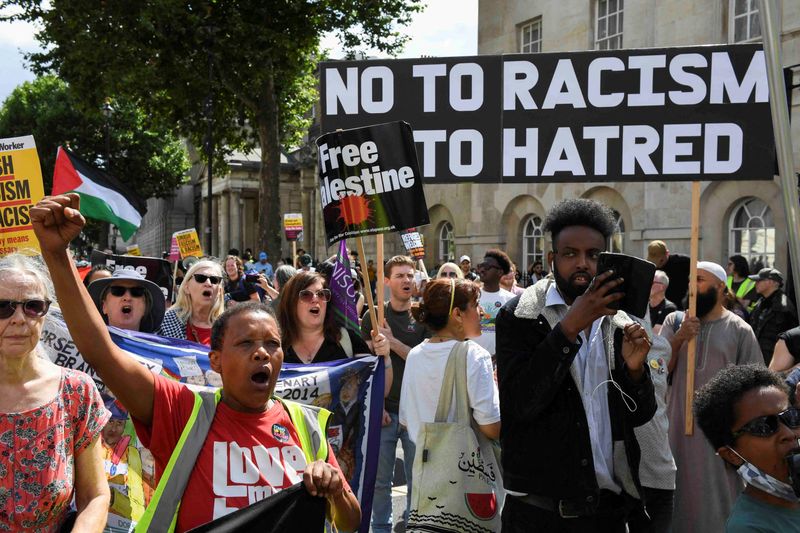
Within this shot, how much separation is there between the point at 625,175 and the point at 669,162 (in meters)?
0.27

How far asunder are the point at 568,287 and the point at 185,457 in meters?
1.56

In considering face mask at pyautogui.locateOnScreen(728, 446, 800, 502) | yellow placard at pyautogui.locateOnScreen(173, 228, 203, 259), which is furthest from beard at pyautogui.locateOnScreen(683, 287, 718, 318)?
yellow placard at pyautogui.locateOnScreen(173, 228, 203, 259)

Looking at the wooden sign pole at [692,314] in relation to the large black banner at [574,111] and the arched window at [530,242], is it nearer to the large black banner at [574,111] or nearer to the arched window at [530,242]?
the large black banner at [574,111]

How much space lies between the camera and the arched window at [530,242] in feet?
79.9

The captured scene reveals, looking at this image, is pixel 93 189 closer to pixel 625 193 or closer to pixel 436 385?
pixel 436 385

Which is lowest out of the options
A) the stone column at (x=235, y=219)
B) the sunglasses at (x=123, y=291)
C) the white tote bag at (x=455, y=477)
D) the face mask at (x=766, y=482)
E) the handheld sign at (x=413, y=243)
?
the white tote bag at (x=455, y=477)

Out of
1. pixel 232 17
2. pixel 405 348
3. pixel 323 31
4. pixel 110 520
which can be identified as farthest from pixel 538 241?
pixel 110 520

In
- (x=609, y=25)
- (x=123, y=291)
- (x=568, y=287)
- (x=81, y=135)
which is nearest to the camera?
(x=568, y=287)

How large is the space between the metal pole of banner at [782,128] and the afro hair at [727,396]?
496 mm

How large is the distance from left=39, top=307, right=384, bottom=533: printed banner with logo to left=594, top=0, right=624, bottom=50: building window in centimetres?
1832

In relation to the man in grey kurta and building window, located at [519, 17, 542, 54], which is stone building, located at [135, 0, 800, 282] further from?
the man in grey kurta

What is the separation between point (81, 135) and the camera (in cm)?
4547

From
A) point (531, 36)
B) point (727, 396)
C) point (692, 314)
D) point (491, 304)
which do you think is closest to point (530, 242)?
point (531, 36)

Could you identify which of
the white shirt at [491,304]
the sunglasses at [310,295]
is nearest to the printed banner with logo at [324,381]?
the sunglasses at [310,295]
